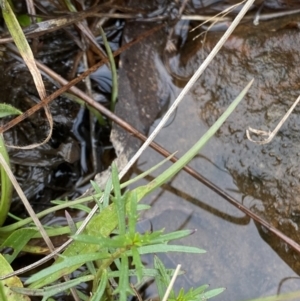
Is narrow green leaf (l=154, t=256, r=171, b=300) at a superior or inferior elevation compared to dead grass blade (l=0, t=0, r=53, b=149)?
inferior

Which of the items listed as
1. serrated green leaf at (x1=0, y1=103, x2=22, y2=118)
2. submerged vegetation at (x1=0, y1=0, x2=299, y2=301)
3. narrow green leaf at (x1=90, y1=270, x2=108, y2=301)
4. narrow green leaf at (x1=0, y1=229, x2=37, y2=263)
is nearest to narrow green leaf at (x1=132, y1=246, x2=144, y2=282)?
submerged vegetation at (x1=0, y1=0, x2=299, y2=301)

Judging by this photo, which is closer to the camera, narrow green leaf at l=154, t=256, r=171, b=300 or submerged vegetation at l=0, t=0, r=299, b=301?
submerged vegetation at l=0, t=0, r=299, b=301

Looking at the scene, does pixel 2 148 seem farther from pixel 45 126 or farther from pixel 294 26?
pixel 294 26

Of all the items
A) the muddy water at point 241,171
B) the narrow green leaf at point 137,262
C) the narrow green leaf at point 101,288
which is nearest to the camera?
the narrow green leaf at point 137,262

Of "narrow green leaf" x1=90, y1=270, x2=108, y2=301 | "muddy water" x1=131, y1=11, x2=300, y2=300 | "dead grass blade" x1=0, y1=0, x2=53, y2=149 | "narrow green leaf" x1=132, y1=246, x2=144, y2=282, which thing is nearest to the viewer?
"narrow green leaf" x1=132, y1=246, x2=144, y2=282

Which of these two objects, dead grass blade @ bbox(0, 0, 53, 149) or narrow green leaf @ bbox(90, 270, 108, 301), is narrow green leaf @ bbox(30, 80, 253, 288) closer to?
narrow green leaf @ bbox(90, 270, 108, 301)

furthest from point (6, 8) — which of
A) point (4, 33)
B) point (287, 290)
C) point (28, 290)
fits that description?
point (287, 290)

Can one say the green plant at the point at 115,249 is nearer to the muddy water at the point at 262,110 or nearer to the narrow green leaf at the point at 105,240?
the narrow green leaf at the point at 105,240

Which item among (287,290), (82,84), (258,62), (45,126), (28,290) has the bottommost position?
(287,290)

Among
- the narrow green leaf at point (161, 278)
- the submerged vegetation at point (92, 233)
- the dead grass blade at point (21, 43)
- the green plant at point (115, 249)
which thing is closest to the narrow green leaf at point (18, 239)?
the submerged vegetation at point (92, 233)
